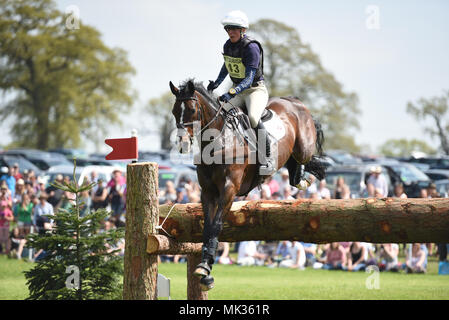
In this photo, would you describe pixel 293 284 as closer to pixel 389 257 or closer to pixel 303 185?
pixel 389 257

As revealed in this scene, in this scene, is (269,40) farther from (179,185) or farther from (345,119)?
(179,185)

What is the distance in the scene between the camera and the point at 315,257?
15133 mm

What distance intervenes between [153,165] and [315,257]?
9.57m

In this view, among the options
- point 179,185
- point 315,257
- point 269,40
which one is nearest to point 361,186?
point 315,257

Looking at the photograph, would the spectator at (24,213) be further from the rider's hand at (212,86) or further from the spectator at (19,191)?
the rider's hand at (212,86)

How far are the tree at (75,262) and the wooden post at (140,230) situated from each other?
2082mm

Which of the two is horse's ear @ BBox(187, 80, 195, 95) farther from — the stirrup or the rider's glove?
the stirrup

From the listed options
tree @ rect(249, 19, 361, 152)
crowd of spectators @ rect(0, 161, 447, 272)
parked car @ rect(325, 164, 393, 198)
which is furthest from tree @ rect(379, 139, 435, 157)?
crowd of spectators @ rect(0, 161, 447, 272)

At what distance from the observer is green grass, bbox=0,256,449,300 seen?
1055 centimetres

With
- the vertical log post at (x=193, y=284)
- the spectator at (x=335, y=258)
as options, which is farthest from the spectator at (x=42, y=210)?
the vertical log post at (x=193, y=284)

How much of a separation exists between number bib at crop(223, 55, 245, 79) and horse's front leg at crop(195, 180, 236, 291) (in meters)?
1.21

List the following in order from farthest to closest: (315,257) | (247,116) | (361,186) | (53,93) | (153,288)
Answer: (53,93)
(361,186)
(315,257)
(247,116)
(153,288)

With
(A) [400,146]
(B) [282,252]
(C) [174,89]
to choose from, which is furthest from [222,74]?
(A) [400,146]

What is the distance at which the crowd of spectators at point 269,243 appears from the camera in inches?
552
